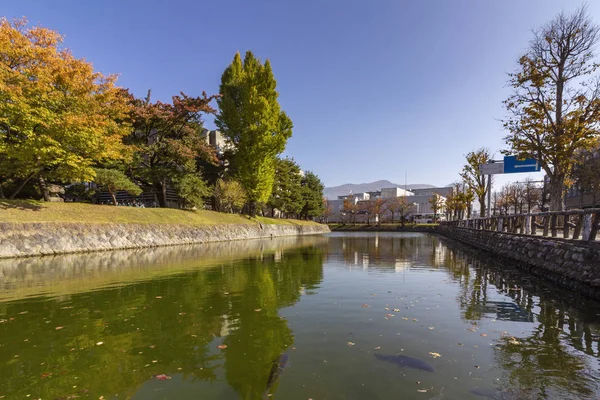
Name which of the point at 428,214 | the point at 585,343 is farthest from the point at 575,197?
the point at 585,343

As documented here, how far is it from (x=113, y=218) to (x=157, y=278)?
14197 millimetres

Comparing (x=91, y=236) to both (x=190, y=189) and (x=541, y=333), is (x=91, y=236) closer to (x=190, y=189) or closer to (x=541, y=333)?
(x=190, y=189)

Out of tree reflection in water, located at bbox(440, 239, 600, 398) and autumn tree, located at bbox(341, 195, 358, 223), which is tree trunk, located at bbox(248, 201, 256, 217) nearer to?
tree reflection in water, located at bbox(440, 239, 600, 398)

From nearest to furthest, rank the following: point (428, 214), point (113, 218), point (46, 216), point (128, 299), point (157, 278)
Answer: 1. point (128, 299)
2. point (157, 278)
3. point (46, 216)
4. point (113, 218)
5. point (428, 214)

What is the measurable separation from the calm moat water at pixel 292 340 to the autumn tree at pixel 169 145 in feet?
64.3

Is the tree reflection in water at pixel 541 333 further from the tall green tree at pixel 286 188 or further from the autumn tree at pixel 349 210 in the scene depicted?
the autumn tree at pixel 349 210

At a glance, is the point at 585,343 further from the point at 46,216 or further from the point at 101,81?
the point at 101,81

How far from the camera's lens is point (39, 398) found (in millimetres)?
3631

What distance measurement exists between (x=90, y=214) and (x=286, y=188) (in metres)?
34.0

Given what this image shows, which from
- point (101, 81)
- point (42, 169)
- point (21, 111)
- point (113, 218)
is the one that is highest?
point (101, 81)

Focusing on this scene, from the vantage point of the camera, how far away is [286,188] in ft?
173

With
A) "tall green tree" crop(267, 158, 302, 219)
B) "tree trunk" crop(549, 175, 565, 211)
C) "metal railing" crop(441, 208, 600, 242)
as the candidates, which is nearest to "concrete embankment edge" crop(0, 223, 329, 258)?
"tall green tree" crop(267, 158, 302, 219)

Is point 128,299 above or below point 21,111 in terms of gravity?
below

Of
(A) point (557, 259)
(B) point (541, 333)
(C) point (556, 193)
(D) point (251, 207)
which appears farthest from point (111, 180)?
(C) point (556, 193)
